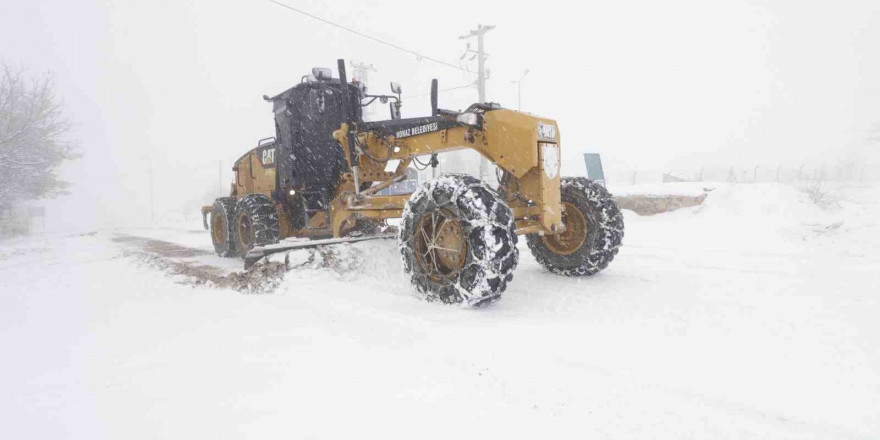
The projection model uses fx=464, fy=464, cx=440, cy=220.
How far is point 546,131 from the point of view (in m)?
4.23

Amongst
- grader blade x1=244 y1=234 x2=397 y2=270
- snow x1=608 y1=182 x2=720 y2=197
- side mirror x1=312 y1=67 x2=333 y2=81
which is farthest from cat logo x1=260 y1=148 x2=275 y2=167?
snow x1=608 y1=182 x2=720 y2=197

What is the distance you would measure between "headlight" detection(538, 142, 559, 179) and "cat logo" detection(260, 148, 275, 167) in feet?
16.6

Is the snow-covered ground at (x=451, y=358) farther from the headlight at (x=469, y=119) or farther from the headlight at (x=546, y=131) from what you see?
the headlight at (x=469, y=119)

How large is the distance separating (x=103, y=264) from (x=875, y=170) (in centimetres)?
4958

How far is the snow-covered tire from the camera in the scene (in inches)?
313

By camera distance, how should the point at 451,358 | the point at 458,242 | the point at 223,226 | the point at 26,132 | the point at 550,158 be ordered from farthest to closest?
the point at 26,132
the point at 223,226
the point at 550,158
the point at 458,242
the point at 451,358

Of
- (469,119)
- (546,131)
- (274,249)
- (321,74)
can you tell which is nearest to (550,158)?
(546,131)

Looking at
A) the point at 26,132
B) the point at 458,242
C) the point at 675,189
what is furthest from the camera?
the point at 26,132

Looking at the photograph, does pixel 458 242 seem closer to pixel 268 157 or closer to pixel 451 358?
pixel 451 358

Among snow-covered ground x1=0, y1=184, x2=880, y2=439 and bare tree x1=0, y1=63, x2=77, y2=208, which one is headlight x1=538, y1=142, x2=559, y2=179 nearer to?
snow-covered ground x1=0, y1=184, x2=880, y2=439

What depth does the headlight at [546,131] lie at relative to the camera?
4.13 m

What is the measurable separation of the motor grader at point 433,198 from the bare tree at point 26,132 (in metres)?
14.4

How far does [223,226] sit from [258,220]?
1.88 m

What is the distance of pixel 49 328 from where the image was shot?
3.70m
